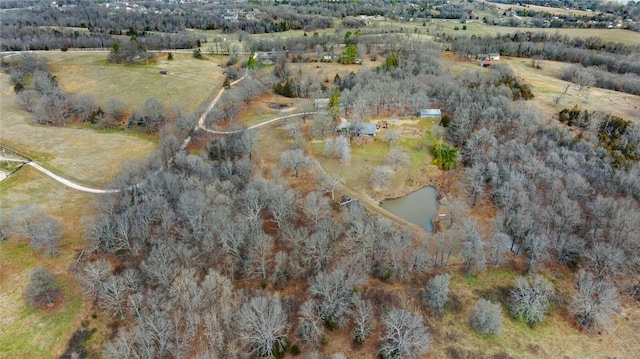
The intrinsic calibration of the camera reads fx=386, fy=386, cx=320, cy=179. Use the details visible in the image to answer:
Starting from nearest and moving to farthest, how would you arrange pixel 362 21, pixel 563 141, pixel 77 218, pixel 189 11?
1. pixel 77 218
2. pixel 563 141
3. pixel 362 21
4. pixel 189 11

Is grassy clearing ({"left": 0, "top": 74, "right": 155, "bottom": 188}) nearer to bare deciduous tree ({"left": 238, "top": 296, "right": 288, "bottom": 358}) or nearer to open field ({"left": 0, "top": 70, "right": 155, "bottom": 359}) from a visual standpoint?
open field ({"left": 0, "top": 70, "right": 155, "bottom": 359})

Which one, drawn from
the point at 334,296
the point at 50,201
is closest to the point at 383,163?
the point at 334,296

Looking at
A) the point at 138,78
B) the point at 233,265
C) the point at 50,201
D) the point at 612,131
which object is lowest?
the point at 233,265

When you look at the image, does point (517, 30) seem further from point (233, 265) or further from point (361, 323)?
point (233, 265)

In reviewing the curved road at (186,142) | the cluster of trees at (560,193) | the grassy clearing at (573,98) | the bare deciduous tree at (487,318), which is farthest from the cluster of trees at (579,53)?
the bare deciduous tree at (487,318)

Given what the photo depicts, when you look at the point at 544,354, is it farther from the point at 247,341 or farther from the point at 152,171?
the point at 152,171

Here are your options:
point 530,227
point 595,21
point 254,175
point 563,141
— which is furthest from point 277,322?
point 595,21
